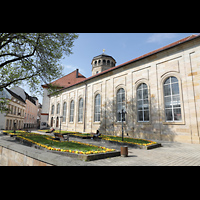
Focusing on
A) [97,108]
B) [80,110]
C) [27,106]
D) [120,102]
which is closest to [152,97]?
[120,102]

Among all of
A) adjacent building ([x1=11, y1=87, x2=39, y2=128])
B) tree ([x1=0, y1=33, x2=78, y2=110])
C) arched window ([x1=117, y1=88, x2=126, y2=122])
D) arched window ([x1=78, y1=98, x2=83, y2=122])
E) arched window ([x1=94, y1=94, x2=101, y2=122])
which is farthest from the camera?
adjacent building ([x1=11, y1=87, x2=39, y2=128])

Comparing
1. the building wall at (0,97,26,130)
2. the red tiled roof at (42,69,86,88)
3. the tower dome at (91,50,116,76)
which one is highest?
the tower dome at (91,50,116,76)

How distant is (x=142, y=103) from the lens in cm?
1747

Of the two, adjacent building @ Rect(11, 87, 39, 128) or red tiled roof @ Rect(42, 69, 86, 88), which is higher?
red tiled roof @ Rect(42, 69, 86, 88)

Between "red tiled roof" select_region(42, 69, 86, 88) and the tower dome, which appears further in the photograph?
"red tiled roof" select_region(42, 69, 86, 88)

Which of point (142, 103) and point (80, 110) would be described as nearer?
point (142, 103)

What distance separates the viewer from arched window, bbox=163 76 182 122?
14.3 m

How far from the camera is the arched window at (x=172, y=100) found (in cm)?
1428

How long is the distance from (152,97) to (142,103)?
161 centimetres

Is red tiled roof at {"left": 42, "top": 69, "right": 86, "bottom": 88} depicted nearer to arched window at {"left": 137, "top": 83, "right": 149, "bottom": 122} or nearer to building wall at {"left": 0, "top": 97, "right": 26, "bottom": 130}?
building wall at {"left": 0, "top": 97, "right": 26, "bottom": 130}

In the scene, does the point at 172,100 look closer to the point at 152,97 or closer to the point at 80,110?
the point at 152,97

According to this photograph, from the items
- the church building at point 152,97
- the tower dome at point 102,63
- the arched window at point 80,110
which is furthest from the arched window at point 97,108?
the tower dome at point 102,63

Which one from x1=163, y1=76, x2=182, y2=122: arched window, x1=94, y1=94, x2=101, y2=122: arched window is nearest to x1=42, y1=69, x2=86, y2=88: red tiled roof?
x1=94, y1=94, x2=101, y2=122: arched window
